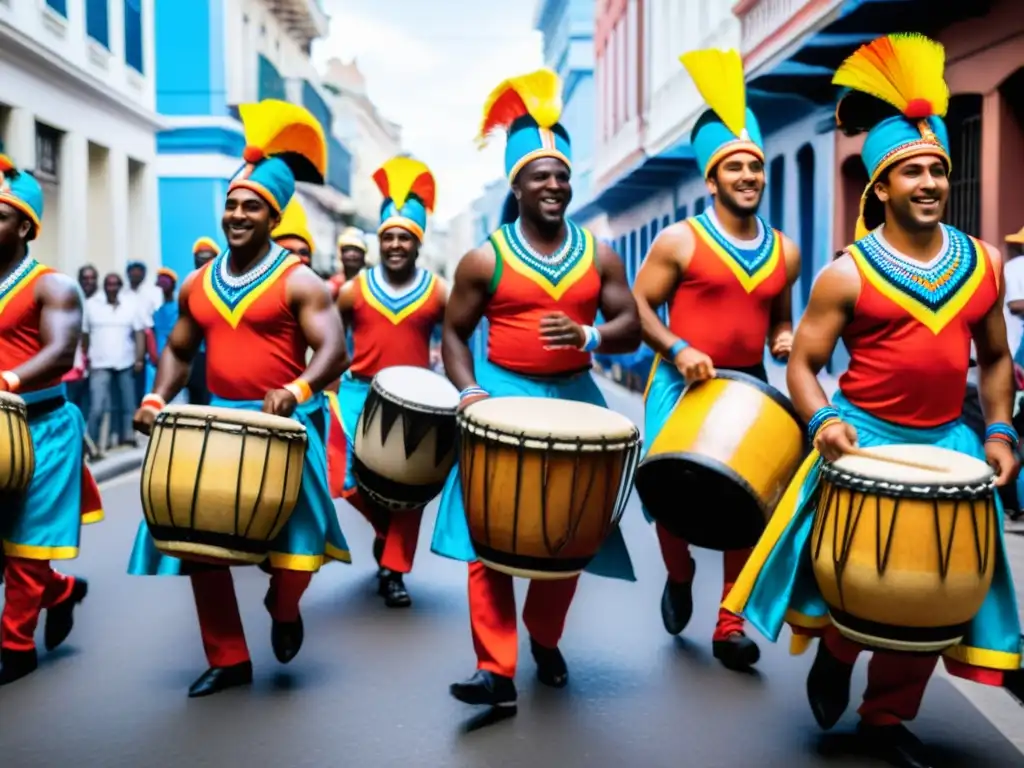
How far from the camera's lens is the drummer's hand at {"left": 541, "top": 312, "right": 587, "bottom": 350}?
502cm

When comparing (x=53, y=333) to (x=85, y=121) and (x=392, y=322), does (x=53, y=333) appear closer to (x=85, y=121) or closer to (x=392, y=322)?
(x=392, y=322)

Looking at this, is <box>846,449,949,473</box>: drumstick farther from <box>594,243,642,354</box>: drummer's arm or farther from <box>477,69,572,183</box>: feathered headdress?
<box>477,69,572,183</box>: feathered headdress

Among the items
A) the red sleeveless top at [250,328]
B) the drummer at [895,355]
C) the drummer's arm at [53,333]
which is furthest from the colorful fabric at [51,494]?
the drummer at [895,355]

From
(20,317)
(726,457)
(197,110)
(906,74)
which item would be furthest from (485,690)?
(197,110)

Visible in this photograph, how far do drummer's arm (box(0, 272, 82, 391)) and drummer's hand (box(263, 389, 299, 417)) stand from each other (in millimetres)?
934

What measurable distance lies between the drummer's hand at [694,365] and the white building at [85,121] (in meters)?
15.0

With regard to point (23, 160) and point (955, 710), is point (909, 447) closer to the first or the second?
point (955, 710)

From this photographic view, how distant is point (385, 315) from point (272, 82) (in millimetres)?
30734

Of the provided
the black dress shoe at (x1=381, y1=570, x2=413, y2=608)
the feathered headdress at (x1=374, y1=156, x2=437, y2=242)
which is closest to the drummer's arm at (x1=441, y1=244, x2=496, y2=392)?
the black dress shoe at (x1=381, y1=570, x2=413, y2=608)

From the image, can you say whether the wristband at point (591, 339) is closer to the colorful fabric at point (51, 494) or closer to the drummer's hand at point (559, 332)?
the drummer's hand at point (559, 332)

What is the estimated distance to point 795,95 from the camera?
17.3m

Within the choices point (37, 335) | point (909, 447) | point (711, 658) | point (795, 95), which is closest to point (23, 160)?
point (795, 95)

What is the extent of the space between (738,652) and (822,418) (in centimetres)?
159

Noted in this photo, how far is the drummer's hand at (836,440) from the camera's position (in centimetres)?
435
